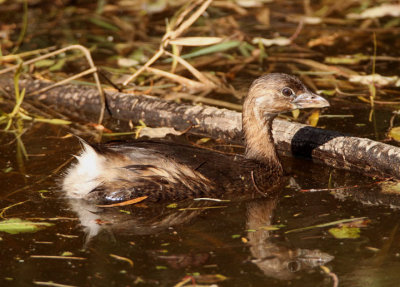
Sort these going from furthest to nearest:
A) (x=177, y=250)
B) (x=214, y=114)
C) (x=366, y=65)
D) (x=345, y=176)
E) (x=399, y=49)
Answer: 1. (x=399, y=49)
2. (x=366, y=65)
3. (x=214, y=114)
4. (x=345, y=176)
5. (x=177, y=250)

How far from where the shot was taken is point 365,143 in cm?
562

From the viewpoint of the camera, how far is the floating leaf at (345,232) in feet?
14.7

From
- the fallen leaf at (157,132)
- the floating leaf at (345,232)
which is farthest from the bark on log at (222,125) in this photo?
the floating leaf at (345,232)

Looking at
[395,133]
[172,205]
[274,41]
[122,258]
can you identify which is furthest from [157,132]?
[274,41]

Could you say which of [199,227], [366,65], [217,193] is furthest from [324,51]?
[199,227]

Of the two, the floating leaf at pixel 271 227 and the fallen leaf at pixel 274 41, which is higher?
the fallen leaf at pixel 274 41

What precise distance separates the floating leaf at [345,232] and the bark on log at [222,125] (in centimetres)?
94

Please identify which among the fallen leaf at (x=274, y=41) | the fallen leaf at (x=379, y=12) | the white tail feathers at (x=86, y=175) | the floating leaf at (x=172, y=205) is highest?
the fallen leaf at (x=379, y=12)

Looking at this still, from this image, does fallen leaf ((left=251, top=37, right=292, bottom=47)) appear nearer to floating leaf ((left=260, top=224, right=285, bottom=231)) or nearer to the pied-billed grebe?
the pied-billed grebe

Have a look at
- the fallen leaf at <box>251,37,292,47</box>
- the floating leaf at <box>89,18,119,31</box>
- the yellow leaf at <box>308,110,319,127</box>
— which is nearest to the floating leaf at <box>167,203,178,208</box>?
the yellow leaf at <box>308,110,319,127</box>

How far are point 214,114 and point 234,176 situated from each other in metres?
1.27

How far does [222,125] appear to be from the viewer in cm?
653

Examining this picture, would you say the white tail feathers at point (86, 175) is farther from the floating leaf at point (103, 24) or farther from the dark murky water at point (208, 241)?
the floating leaf at point (103, 24)

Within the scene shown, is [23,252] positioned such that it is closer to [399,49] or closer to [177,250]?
[177,250]
